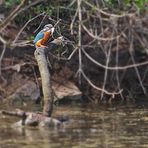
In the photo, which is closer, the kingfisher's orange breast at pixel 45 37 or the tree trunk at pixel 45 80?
the tree trunk at pixel 45 80

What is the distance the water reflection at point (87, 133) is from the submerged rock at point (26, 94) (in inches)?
70.1

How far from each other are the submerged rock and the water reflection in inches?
70.1

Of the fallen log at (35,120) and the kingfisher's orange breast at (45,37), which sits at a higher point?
the kingfisher's orange breast at (45,37)

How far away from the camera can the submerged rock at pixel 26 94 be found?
13.8 m

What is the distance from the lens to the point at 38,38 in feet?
36.2

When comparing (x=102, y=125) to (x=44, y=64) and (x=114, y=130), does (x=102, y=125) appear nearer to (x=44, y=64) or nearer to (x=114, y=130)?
(x=114, y=130)

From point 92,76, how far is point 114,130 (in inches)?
188

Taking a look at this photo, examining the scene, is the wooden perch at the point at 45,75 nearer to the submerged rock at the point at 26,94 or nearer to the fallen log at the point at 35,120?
the fallen log at the point at 35,120

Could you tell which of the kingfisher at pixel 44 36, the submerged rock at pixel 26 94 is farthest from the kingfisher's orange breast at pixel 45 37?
the submerged rock at pixel 26 94

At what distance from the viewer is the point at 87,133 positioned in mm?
9891

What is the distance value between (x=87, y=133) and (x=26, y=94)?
4251 millimetres

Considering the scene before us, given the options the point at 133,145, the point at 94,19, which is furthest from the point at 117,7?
the point at 133,145

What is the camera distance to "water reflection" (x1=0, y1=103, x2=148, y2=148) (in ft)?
29.6

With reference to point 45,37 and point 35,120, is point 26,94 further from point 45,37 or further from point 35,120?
point 35,120
